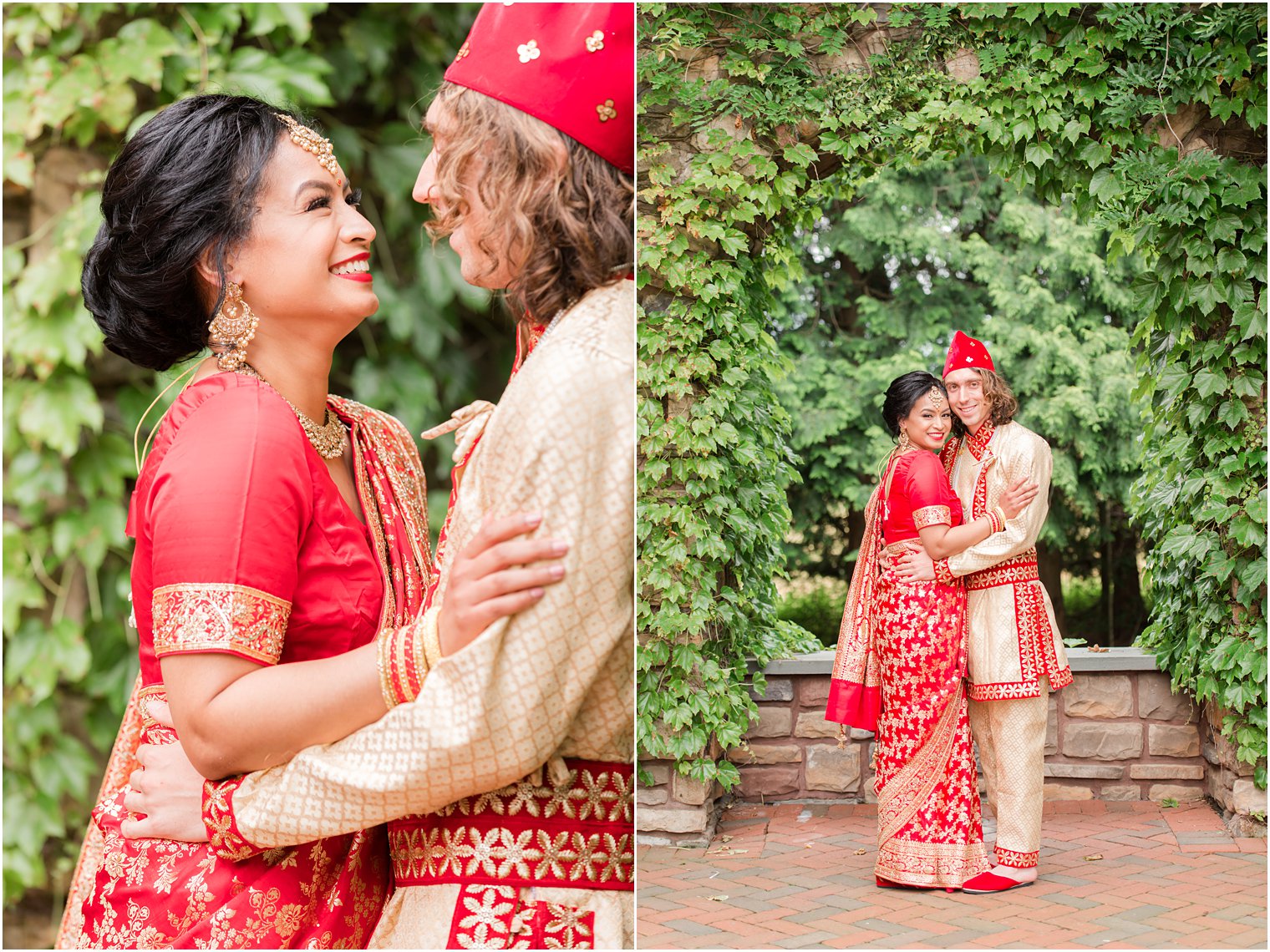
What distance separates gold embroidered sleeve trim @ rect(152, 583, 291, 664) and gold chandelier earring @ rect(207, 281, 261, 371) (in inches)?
12.4

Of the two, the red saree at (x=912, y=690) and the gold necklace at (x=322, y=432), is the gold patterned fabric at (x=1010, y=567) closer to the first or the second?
the red saree at (x=912, y=690)

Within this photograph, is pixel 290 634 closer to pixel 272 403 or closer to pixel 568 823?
pixel 272 403

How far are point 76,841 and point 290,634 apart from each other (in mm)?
1496

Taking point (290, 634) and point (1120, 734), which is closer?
point (290, 634)

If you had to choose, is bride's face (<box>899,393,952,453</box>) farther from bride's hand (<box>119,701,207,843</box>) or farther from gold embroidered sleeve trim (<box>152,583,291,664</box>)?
bride's hand (<box>119,701,207,843</box>)

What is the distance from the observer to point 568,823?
1103mm

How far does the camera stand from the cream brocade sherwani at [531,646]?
996mm

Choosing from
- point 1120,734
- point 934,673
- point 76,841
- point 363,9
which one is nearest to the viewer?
point 1120,734

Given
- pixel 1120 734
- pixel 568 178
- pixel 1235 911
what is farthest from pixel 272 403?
pixel 1235 911

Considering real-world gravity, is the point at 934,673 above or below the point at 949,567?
below

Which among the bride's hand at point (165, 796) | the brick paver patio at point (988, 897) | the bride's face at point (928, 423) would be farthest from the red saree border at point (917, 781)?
the bride's hand at point (165, 796)

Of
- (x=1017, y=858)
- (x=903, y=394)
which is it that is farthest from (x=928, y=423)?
(x=1017, y=858)

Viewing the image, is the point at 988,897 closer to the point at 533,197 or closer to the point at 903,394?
the point at 903,394

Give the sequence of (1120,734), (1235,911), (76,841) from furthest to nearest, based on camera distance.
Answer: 1. (76,841)
2. (1120,734)
3. (1235,911)
